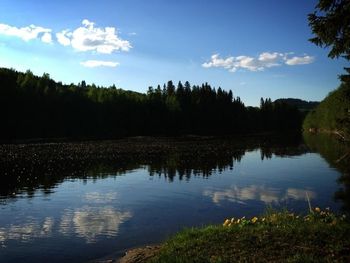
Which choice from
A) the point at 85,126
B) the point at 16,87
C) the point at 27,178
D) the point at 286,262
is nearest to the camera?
the point at 286,262

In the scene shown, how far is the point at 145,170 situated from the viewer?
5038 centimetres

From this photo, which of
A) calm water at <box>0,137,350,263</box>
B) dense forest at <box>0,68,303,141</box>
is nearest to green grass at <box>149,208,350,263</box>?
calm water at <box>0,137,350,263</box>

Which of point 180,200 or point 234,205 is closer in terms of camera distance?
point 234,205

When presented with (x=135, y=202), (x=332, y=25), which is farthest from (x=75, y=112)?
(x=332, y=25)

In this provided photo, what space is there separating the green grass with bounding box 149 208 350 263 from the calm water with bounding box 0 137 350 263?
430 centimetres

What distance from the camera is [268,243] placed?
47.7ft

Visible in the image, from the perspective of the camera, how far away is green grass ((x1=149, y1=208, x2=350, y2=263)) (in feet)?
43.3

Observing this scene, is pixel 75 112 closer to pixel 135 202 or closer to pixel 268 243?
pixel 135 202

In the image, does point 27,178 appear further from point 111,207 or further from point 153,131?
point 153,131

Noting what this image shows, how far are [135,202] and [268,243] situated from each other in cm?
1763

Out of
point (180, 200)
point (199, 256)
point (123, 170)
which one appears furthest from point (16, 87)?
point (199, 256)

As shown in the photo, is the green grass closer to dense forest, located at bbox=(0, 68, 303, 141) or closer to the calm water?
the calm water

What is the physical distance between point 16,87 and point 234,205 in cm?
10463

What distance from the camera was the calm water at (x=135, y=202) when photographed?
20.3 meters
